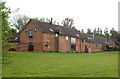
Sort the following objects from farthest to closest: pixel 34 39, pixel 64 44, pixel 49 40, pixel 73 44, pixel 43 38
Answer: pixel 73 44
pixel 64 44
pixel 49 40
pixel 34 39
pixel 43 38

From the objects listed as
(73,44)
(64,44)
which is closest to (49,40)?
(64,44)

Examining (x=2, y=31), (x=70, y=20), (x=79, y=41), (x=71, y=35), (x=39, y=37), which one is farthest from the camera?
(x=70, y=20)

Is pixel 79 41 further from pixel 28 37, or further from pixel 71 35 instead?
pixel 28 37

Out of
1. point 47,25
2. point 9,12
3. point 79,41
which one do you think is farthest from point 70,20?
point 9,12

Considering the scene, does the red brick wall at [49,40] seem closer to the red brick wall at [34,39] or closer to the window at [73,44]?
the red brick wall at [34,39]

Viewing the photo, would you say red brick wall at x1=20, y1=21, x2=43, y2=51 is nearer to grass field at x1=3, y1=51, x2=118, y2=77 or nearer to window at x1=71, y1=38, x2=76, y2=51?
window at x1=71, y1=38, x2=76, y2=51

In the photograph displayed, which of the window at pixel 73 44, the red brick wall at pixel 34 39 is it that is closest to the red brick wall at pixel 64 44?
the window at pixel 73 44

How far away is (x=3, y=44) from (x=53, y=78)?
4451 mm

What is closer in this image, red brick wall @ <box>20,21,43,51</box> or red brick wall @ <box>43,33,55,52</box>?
red brick wall @ <box>20,21,43,51</box>

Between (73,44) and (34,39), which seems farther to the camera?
(73,44)

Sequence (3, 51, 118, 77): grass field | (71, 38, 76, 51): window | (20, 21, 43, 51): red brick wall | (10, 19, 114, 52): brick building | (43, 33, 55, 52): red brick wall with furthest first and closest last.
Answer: (71, 38, 76, 51): window < (43, 33, 55, 52): red brick wall < (10, 19, 114, 52): brick building < (20, 21, 43, 51): red brick wall < (3, 51, 118, 77): grass field

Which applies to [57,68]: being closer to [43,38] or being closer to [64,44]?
[43,38]

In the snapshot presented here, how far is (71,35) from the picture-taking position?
5616 centimetres

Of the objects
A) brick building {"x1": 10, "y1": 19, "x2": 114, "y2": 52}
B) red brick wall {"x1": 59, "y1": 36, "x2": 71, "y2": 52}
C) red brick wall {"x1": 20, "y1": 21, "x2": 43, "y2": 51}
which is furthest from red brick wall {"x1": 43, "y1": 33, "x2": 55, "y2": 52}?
red brick wall {"x1": 59, "y1": 36, "x2": 71, "y2": 52}
